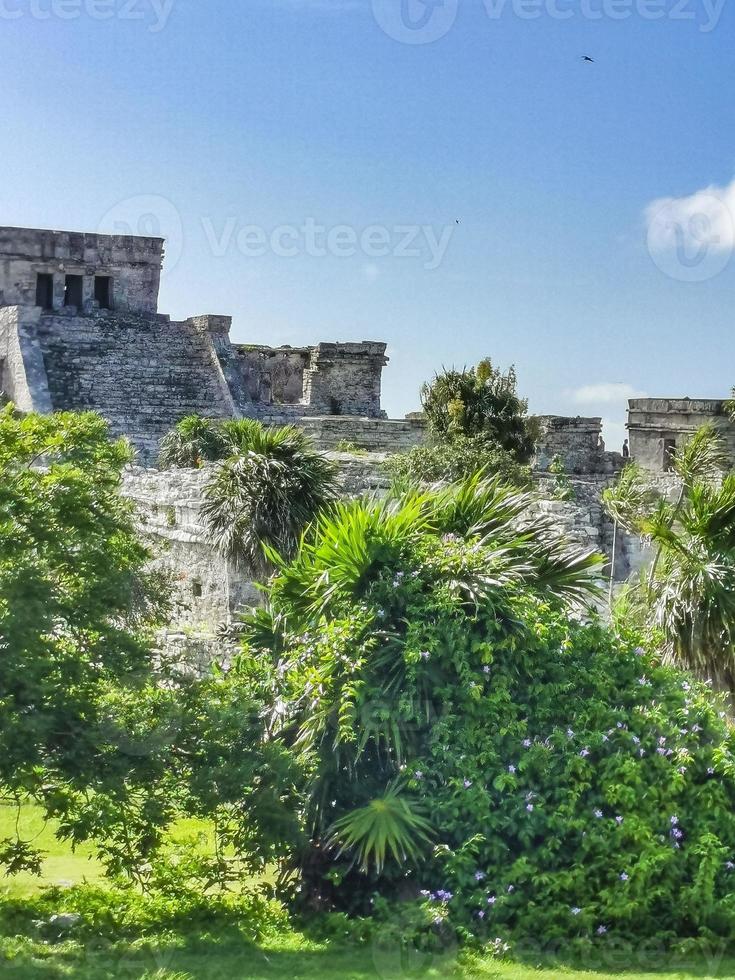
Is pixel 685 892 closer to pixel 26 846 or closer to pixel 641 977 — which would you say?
pixel 641 977

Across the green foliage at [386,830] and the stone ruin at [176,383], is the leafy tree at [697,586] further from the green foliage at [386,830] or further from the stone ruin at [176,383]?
the stone ruin at [176,383]

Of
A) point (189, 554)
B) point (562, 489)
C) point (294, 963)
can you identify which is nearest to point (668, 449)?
point (562, 489)

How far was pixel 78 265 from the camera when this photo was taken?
3194cm

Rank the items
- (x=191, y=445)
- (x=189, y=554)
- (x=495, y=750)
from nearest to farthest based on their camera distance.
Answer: (x=495, y=750)
(x=189, y=554)
(x=191, y=445)

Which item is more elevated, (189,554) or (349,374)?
(349,374)

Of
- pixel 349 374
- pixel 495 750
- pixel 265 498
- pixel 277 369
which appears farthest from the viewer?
pixel 277 369

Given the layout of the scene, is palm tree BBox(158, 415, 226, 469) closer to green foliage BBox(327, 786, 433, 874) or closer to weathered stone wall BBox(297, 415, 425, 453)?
weathered stone wall BBox(297, 415, 425, 453)

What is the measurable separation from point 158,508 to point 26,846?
25.5ft

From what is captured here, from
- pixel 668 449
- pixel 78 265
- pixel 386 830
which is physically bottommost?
pixel 386 830

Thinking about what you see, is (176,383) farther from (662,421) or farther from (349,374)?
(662,421)

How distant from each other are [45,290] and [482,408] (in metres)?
11.4

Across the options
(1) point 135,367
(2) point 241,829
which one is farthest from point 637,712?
(1) point 135,367

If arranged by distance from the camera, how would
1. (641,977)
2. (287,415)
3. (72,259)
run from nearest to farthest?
1. (641,977)
2. (287,415)
3. (72,259)

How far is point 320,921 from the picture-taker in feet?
A: 28.5
